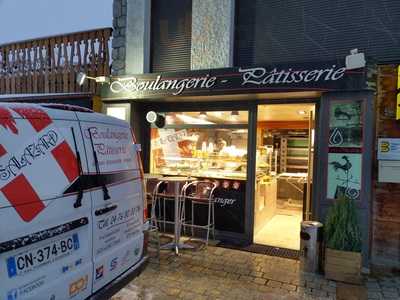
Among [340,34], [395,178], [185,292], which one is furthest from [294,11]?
[185,292]

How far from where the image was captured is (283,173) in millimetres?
10148

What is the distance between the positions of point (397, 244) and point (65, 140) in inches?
187

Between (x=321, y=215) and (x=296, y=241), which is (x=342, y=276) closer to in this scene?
(x=321, y=215)

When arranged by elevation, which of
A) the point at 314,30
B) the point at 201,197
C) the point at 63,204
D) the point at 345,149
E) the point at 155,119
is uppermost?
the point at 314,30

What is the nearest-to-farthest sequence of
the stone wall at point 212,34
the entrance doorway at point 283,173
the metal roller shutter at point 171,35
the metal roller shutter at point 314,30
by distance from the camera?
1. the metal roller shutter at point 314,30
2. the stone wall at point 212,34
3. the entrance doorway at point 283,173
4. the metal roller shutter at point 171,35

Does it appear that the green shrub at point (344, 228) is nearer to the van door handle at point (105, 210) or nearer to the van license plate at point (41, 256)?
the van door handle at point (105, 210)

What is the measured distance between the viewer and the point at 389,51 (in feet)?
17.3

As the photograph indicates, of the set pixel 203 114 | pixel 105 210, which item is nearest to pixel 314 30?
pixel 203 114

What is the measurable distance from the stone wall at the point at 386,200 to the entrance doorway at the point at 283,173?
3.79 feet

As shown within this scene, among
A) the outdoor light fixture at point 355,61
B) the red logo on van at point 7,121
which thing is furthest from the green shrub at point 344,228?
the red logo on van at point 7,121

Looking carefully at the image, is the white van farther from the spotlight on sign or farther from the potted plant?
the spotlight on sign

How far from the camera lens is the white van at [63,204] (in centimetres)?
218

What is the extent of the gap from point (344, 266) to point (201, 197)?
2.38 meters

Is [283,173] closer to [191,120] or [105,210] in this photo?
[191,120]
